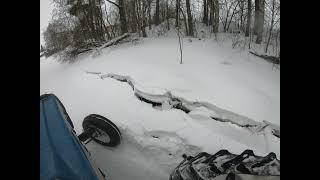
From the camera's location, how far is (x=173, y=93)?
4910 millimetres

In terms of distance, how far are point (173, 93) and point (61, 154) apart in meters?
2.38

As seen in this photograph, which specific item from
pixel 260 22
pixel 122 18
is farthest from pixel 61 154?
pixel 122 18

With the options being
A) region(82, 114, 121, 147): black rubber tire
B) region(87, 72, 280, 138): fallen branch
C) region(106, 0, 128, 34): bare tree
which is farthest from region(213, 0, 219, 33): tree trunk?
region(82, 114, 121, 147): black rubber tire

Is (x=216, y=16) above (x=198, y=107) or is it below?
above

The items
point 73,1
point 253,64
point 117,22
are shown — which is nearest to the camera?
point 253,64

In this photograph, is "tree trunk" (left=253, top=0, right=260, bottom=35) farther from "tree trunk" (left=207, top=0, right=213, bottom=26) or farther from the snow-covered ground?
the snow-covered ground

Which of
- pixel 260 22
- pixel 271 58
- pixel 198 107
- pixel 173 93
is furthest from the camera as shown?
pixel 260 22

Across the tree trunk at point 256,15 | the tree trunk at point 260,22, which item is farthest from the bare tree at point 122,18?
the tree trunk at point 260,22

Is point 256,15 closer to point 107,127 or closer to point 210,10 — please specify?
point 210,10

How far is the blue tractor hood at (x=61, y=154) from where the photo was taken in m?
2.69

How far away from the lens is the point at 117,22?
1050cm
